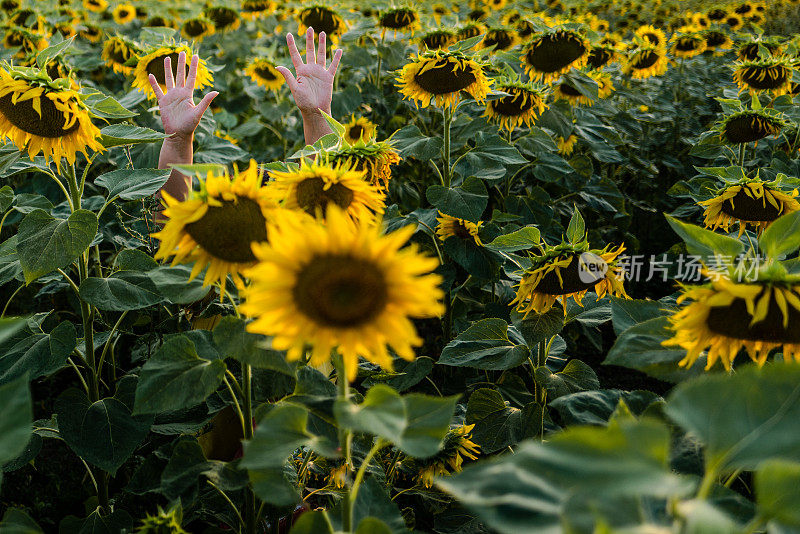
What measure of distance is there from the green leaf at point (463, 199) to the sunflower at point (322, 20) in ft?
4.10

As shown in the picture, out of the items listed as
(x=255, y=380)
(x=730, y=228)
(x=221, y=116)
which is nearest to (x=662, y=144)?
(x=730, y=228)

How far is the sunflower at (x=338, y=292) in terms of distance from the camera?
616mm

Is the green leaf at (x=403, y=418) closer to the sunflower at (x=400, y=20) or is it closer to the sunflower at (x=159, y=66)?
the sunflower at (x=159, y=66)

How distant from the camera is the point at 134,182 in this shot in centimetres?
116

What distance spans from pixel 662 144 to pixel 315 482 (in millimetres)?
2552

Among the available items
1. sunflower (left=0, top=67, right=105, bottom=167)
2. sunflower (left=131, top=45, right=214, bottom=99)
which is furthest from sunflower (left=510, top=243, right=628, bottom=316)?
sunflower (left=131, top=45, right=214, bottom=99)

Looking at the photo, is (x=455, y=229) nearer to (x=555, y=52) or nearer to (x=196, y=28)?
(x=555, y=52)

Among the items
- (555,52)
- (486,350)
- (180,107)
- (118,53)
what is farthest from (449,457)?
(118,53)

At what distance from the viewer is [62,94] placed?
1.01 metres

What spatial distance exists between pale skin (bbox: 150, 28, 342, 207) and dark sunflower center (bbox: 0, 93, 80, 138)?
0.30 metres

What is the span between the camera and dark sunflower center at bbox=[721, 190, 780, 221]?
1.37 m

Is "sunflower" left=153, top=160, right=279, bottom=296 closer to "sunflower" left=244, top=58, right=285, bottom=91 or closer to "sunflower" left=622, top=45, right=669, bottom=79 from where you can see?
"sunflower" left=244, top=58, right=285, bottom=91

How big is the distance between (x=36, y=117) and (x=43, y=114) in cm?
1

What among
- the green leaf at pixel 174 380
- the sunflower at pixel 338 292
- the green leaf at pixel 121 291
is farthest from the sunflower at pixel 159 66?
the sunflower at pixel 338 292
